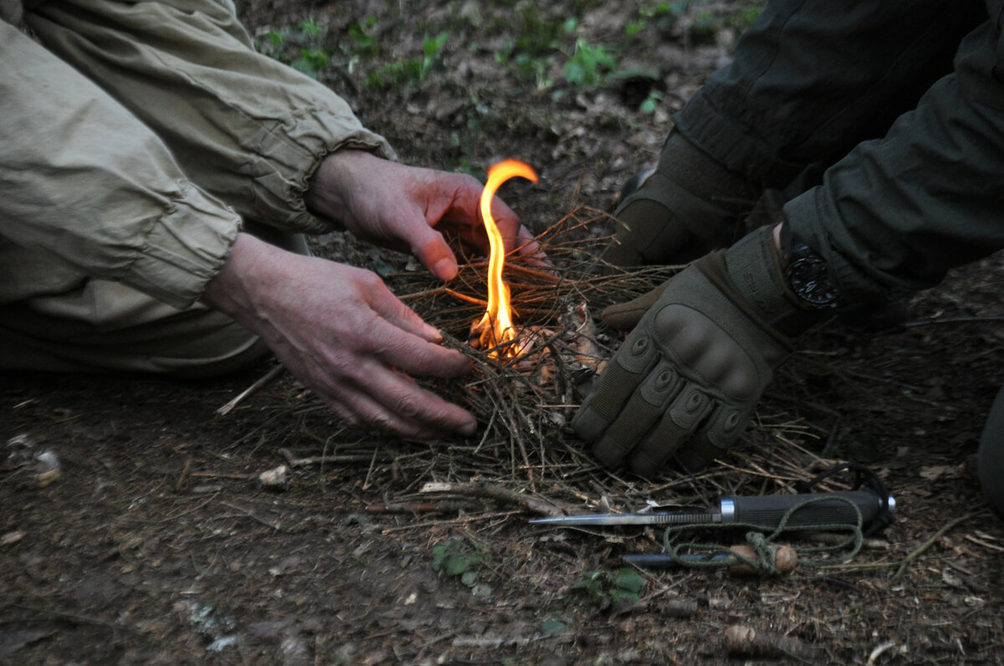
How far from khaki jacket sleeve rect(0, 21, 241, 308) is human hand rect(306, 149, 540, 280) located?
558mm

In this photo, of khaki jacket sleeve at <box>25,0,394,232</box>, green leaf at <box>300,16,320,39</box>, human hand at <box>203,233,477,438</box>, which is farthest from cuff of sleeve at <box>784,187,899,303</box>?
green leaf at <box>300,16,320,39</box>

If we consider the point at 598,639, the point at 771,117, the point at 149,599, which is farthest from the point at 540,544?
the point at 771,117

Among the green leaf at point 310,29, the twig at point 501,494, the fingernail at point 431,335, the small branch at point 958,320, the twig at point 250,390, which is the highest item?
Answer: the small branch at point 958,320

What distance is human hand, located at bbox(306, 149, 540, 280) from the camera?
7.98 feet

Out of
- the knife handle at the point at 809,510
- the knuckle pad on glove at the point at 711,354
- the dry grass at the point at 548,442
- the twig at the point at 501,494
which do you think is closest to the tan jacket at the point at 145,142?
the dry grass at the point at 548,442

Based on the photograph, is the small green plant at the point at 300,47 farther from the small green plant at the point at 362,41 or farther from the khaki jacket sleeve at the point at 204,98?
the khaki jacket sleeve at the point at 204,98

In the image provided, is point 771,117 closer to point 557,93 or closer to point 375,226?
point 375,226

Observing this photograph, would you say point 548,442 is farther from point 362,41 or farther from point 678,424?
point 362,41

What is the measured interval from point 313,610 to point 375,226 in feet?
4.17

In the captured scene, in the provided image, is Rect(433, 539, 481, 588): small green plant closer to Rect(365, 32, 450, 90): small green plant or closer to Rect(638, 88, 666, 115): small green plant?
Rect(638, 88, 666, 115): small green plant

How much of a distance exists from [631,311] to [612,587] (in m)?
0.86

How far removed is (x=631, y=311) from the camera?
7.48 feet

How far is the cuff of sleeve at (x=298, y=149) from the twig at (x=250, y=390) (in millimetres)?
503

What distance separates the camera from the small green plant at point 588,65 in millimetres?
4348
